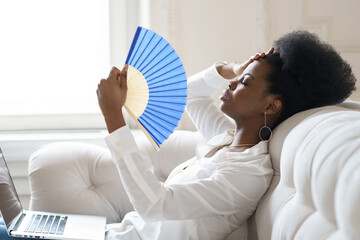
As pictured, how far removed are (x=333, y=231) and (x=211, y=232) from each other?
579 millimetres

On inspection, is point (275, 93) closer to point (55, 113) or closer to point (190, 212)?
point (190, 212)

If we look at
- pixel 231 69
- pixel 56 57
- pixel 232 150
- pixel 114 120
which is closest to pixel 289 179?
pixel 232 150

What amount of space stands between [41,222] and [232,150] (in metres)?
0.69

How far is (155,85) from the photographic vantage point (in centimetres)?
138

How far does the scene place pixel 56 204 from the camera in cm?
189

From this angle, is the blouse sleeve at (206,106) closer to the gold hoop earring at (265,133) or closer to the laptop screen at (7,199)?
the gold hoop earring at (265,133)

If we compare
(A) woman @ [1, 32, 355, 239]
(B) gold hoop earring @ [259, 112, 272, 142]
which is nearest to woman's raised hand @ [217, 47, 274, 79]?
(A) woman @ [1, 32, 355, 239]

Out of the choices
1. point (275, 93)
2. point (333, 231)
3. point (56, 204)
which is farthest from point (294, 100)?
point (56, 204)

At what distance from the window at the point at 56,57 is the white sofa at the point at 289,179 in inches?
28.8

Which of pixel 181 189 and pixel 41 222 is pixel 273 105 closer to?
pixel 181 189

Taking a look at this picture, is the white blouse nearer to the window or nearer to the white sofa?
the white sofa

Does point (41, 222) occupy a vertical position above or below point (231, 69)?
below

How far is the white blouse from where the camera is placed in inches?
51.4

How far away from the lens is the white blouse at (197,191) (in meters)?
1.30
